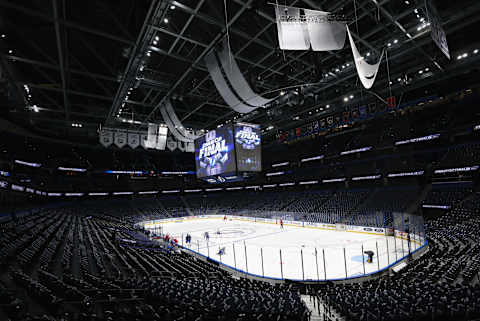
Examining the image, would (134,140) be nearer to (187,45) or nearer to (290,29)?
(187,45)

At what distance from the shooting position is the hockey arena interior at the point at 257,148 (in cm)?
673

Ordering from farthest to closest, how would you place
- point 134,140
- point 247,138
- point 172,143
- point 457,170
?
1. point 172,143
2. point 134,140
3. point 457,170
4. point 247,138

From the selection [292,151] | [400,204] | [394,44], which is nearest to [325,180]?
[292,151]

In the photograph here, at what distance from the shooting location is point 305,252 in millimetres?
16688

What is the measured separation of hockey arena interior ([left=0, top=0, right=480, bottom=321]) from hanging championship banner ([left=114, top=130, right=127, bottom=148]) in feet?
2.16

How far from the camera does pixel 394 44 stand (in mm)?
13688

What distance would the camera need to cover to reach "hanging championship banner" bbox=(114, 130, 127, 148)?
23733 mm

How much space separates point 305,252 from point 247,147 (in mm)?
8520

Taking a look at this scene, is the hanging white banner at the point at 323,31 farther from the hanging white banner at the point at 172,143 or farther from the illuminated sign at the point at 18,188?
the illuminated sign at the point at 18,188

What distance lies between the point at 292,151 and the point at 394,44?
1164 inches

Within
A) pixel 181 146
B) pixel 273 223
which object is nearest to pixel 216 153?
pixel 181 146

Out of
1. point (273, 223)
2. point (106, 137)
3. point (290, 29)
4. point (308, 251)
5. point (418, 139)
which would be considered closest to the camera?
point (290, 29)

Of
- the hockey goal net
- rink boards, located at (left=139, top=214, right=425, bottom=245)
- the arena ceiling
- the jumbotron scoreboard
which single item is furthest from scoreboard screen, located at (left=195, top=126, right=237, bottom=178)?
the hockey goal net

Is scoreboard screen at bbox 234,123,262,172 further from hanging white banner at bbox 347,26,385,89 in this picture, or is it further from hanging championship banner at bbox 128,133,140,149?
hanging championship banner at bbox 128,133,140,149
